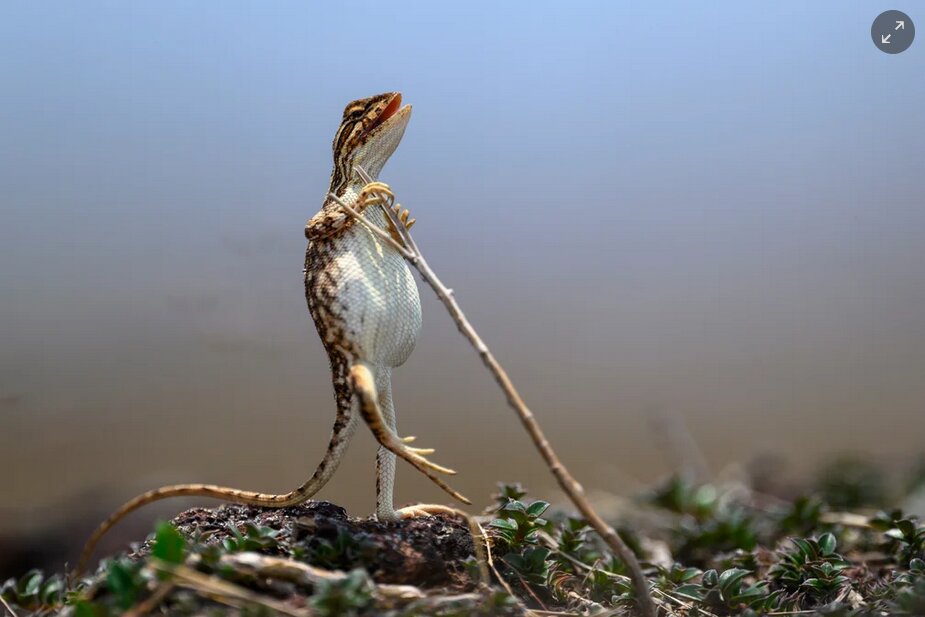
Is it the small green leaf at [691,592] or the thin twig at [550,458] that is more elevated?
the thin twig at [550,458]

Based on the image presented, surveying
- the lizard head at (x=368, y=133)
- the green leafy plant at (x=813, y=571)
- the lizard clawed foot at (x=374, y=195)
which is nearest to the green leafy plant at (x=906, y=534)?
the green leafy plant at (x=813, y=571)

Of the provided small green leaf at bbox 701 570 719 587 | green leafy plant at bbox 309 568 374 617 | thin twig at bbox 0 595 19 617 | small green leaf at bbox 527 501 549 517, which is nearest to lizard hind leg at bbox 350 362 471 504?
small green leaf at bbox 527 501 549 517

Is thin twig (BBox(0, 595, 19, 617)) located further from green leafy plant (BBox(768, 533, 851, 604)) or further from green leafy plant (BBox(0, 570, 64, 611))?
green leafy plant (BBox(768, 533, 851, 604))

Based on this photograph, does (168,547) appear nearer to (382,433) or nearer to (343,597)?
(343,597)

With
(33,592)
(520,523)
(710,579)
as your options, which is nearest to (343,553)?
(520,523)

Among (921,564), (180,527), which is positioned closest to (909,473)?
(921,564)

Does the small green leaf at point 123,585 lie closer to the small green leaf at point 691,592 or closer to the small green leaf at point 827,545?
the small green leaf at point 691,592
